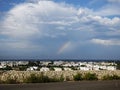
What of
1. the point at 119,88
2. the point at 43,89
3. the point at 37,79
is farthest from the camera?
the point at 37,79

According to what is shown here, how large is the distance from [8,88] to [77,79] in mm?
11745

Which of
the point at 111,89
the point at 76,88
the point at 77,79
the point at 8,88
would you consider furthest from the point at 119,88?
the point at 77,79

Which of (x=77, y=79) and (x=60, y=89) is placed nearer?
(x=60, y=89)

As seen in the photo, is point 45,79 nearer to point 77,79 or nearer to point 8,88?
point 77,79

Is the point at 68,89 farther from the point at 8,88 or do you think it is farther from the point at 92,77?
the point at 92,77

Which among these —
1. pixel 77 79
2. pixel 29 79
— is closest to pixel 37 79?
pixel 29 79

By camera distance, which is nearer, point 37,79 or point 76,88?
point 76,88

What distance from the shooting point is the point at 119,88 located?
77.5ft

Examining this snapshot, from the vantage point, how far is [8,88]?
23.1m

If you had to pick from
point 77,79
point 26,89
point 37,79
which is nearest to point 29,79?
point 37,79

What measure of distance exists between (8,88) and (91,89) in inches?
219

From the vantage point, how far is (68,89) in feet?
72.6

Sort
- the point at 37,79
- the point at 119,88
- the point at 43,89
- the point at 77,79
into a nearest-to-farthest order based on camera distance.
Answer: the point at 43,89 < the point at 119,88 < the point at 37,79 < the point at 77,79

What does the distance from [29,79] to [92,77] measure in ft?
24.3
